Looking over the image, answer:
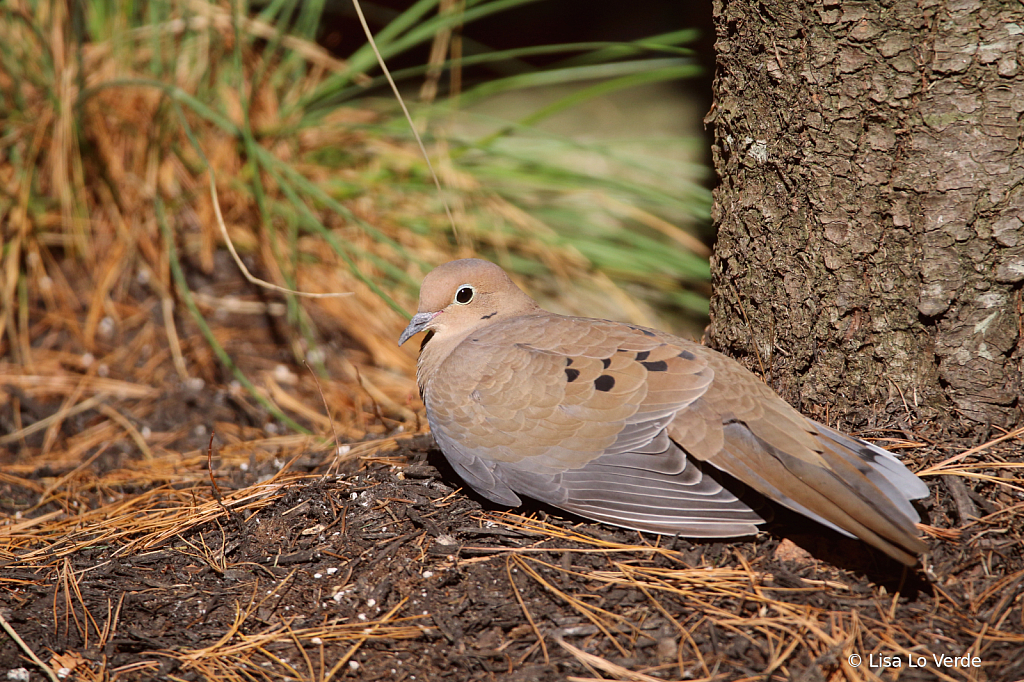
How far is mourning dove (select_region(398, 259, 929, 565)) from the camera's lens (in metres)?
1.92

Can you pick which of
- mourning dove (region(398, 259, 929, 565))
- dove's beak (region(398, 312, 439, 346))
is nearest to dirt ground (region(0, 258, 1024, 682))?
mourning dove (region(398, 259, 929, 565))

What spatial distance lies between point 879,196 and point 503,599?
4.82 ft

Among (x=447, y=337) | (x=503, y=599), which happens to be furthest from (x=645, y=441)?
(x=447, y=337)

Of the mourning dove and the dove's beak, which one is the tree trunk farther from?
the dove's beak

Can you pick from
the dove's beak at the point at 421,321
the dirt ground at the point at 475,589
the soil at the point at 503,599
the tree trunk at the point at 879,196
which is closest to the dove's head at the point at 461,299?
the dove's beak at the point at 421,321

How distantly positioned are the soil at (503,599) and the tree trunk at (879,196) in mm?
294

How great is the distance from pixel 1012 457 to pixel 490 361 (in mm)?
1493

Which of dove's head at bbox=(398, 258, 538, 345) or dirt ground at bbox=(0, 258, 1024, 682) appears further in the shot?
dove's head at bbox=(398, 258, 538, 345)

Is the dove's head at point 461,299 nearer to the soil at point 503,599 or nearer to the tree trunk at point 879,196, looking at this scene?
the soil at point 503,599

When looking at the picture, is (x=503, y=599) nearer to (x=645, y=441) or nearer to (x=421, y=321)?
(x=645, y=441)

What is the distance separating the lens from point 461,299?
2.73 m

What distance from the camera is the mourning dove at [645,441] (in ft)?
6.31

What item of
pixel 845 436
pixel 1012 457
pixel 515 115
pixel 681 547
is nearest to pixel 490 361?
pixel 681 547

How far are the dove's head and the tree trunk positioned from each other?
0.84 m
